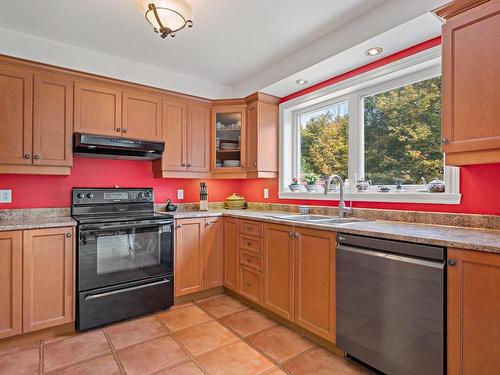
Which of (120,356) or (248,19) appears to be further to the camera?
(248,19)

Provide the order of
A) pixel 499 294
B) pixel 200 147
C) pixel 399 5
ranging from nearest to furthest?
pixel 499 294 → pixel 399 5 → pixel 200 147

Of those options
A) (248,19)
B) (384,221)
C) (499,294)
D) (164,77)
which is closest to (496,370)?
(499,294)

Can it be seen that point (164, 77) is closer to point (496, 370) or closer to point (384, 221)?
point (384, 221)

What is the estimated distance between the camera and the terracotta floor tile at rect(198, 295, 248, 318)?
8.97ft

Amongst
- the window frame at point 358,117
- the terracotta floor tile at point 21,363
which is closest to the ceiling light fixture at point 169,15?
the window frame at point 358,117

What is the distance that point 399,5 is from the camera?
1.93 metres

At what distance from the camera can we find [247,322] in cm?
252

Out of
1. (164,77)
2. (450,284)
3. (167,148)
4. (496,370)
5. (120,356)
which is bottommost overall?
(120,356)

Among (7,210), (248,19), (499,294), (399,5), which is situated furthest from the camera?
(7,210)

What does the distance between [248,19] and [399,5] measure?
42.0 inches

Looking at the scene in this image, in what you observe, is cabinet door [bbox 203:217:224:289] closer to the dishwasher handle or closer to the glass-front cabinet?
the glass-front cabinet

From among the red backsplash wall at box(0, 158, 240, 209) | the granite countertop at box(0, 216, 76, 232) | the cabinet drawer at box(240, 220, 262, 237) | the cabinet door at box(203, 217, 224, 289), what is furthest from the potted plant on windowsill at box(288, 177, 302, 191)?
the granite countertop at box(0, 216, 76, 232)

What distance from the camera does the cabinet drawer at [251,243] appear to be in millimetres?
2676

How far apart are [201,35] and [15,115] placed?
66.0 inches
